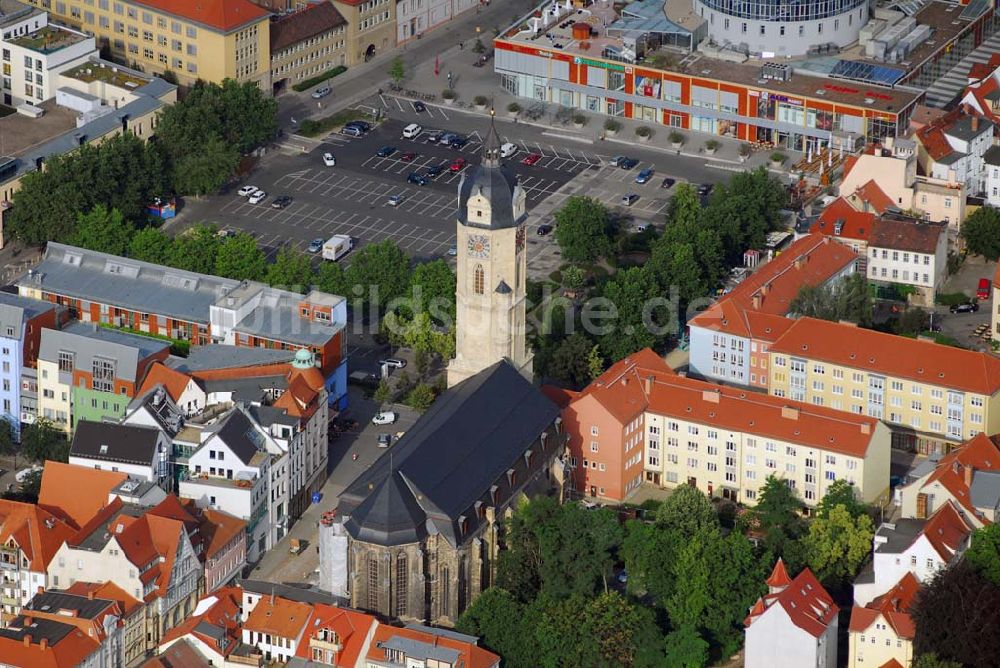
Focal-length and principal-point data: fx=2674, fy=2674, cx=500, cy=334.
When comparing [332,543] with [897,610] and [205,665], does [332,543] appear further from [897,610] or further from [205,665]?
[897,610]

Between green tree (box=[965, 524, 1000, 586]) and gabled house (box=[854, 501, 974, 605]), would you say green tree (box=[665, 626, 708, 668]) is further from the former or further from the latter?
green tree (box=[965, 524, 1000, 586])

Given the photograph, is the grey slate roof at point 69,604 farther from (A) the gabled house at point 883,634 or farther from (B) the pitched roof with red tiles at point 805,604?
(A) the gabled house at point 883,634

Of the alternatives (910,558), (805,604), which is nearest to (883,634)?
(805,604)

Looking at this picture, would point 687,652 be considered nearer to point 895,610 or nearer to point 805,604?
point 805,604

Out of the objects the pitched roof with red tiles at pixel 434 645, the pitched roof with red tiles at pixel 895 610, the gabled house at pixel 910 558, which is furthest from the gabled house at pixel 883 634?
the pitched roof with red tiles at pixel 434 645

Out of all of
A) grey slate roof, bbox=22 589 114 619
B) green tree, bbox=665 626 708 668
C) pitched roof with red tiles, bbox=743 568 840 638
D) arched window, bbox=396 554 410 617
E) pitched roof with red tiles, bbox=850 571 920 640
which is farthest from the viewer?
arched window, bbox=396 554 410 617

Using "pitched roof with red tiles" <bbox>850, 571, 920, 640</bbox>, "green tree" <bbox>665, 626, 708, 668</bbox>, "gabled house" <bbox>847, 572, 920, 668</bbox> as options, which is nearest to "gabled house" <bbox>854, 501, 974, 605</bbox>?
"pitched roof with red tiles" <bbox>850, 571, 920, 640</bbox>

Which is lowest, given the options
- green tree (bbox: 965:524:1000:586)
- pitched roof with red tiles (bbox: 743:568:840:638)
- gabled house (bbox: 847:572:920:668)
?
gabled house (bbox: 847:572:920:668)

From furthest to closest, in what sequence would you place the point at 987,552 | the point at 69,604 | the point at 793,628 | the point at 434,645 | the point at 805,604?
the point at 69,604 < the point at 987,552 < the point at 434,645 < the point at 805,604 < the point at 793,628

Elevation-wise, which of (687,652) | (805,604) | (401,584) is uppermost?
(805,604)
